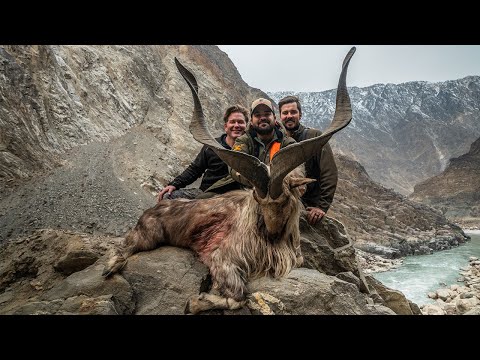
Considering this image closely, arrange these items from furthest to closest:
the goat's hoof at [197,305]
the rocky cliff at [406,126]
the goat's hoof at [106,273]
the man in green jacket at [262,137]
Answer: the rocky cliff at [406,126] → the man in green jacket at [262,137] → the goat's hoof at [106,273] → the goat's hoof at [197,305]

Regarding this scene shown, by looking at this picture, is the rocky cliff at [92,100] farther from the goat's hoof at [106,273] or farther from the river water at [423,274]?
the river water at [423,274]

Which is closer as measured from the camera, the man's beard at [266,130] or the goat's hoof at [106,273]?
the goat's hoof at [106,273]

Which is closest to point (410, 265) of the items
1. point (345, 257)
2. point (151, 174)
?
point (151, 174)

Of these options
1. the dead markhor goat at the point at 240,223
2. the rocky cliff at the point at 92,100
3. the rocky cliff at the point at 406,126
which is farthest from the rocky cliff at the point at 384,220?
the rocky cliff at the point at 406,126

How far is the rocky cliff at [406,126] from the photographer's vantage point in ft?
356

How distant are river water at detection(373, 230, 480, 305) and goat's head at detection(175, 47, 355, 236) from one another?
12.7 m

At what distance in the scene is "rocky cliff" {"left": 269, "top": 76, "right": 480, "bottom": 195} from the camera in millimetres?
108500

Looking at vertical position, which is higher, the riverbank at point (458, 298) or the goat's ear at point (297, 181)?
the goat's ear at point (297, 181)

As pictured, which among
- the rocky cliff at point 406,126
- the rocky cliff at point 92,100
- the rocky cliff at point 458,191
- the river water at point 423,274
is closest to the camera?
the rocky cliff at point 92,100

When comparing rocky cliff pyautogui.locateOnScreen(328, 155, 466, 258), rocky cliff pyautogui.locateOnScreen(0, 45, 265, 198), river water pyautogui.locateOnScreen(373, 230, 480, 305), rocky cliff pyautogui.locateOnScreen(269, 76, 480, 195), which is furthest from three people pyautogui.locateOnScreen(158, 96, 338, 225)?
rocky cliff pyautogui.locateOnScreen(269, 76, 480, 195)

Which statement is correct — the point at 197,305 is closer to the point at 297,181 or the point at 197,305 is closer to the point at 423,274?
the point at 297,181

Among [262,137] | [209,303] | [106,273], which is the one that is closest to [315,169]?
[262,137]

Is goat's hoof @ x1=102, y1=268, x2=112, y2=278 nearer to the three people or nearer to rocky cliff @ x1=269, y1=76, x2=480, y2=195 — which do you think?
the three people
